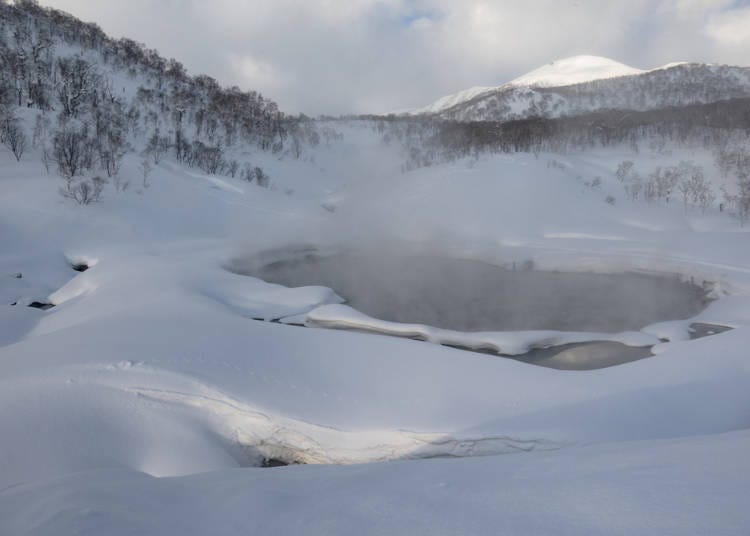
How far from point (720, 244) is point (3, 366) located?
24.5 m

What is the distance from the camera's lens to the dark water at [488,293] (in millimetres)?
12763

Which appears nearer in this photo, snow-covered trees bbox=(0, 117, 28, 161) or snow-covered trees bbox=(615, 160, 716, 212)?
snow-covered trees bbox=(0, 117, 28, 161)

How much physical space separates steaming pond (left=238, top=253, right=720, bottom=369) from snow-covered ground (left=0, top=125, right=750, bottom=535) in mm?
1360

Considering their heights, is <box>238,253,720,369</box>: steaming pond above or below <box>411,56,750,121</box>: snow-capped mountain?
below

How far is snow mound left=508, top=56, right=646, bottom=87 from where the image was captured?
540 feet

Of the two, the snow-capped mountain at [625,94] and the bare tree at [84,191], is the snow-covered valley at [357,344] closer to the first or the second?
the bare tree at [84,191]

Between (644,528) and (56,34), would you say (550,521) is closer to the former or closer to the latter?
(644,528)

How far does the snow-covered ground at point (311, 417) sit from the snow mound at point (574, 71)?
173m

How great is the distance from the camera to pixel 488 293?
15.5 metres

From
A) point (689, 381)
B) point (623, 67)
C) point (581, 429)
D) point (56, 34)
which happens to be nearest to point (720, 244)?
point (689, 381)

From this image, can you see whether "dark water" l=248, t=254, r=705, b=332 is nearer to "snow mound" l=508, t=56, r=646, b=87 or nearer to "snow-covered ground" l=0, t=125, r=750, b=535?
"snow-covered ground" l=0, t=125, r=750, b=535

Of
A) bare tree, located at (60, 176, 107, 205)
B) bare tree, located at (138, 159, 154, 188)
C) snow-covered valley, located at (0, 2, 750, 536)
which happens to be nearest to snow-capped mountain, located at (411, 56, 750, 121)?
snow-covered valley, located at (0, 2, 750, 536)

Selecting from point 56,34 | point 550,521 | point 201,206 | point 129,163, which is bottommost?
point 550,521

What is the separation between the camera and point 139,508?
299 cm
